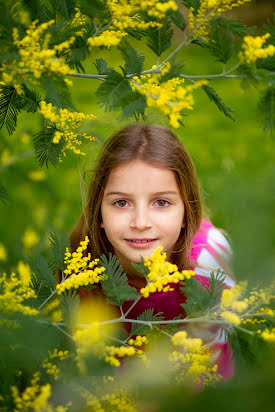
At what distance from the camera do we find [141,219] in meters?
1.72

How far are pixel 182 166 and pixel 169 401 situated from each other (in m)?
1.66

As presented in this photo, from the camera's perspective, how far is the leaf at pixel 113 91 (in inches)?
44.4

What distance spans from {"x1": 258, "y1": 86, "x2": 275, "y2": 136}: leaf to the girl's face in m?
0.74

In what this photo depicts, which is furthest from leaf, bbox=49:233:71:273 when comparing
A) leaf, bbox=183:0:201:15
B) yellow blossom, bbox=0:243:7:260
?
yellow blossom, bbox=0:243:7:260

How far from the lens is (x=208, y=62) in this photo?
6465 mm

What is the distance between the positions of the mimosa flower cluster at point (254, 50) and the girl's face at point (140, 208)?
2.71 ft

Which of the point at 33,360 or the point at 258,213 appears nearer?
the point at 258,213

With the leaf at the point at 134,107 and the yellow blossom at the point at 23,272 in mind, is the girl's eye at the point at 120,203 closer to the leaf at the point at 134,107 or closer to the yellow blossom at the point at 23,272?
the yellow blossom at the point at 23,272

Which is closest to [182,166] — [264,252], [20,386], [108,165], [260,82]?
[108,165]

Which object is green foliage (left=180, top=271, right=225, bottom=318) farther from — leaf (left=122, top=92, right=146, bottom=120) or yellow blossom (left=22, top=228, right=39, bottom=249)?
yellow blossom (left=22, top=228, right=39, bottom=249)

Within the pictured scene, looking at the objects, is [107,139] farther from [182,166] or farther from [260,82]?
[260,82]

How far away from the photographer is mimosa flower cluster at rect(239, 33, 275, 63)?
100cm

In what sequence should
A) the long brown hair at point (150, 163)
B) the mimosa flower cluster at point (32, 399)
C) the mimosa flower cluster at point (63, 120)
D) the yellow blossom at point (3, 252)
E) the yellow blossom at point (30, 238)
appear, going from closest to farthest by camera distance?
the mimosa flower cluster at point (32, 399) → the mimosa flower cluster at point (63, 120) → the long brown hair at point (150, 163) → the yellow blossom at point (3, 252) → the yellow blossom at point (30, 238)

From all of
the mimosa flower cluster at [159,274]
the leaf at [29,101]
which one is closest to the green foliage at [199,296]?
the mimosa flower cluster at [159,274]
